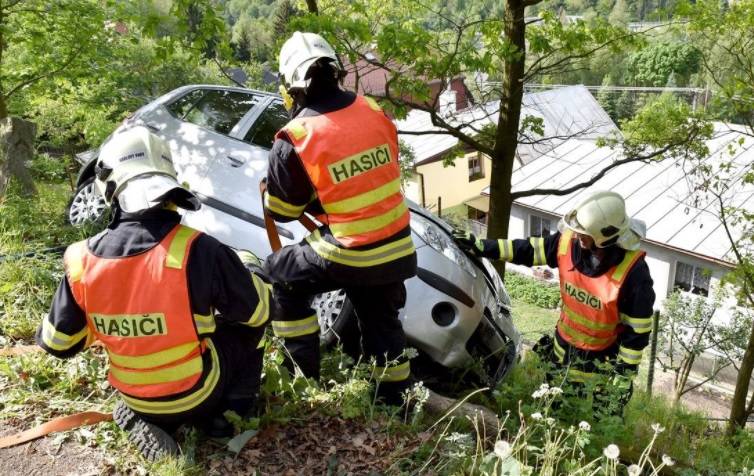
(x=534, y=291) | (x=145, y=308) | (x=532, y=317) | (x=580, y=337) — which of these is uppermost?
(x=145, y=308)

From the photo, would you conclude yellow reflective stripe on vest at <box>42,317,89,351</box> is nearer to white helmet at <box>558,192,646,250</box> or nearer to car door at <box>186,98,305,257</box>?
car door at <box>186,98,305,257</box>

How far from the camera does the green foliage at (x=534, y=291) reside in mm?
18031

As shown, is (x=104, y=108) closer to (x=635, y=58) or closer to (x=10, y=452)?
(x=10, y=452)

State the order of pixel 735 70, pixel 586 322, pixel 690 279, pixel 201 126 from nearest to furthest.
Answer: pixel 586 322 < pixel 201 126 < pixel 735 70 < pixel 690 279

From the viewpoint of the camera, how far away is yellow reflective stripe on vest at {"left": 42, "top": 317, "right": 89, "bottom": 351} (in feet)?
8.50

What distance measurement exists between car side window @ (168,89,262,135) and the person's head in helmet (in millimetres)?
1729

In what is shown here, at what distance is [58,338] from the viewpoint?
2.59m

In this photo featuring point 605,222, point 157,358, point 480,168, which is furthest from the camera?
point 480,168

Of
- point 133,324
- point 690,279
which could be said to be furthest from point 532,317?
point 133,324

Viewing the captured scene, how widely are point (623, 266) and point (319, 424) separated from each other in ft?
6.74

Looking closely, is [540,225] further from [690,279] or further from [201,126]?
[201,126]

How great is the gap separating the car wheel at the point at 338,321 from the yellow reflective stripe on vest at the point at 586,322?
1.44 m

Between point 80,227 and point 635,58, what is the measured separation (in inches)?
2339

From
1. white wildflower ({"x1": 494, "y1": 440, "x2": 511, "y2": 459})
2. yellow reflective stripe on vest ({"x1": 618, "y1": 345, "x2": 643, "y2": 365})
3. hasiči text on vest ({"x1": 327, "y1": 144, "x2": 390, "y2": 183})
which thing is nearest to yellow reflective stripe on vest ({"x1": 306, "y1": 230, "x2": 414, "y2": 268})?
hasiči text on vest ({"x1": 327, "y1": 144, "x2": 390, "y2": 183})
